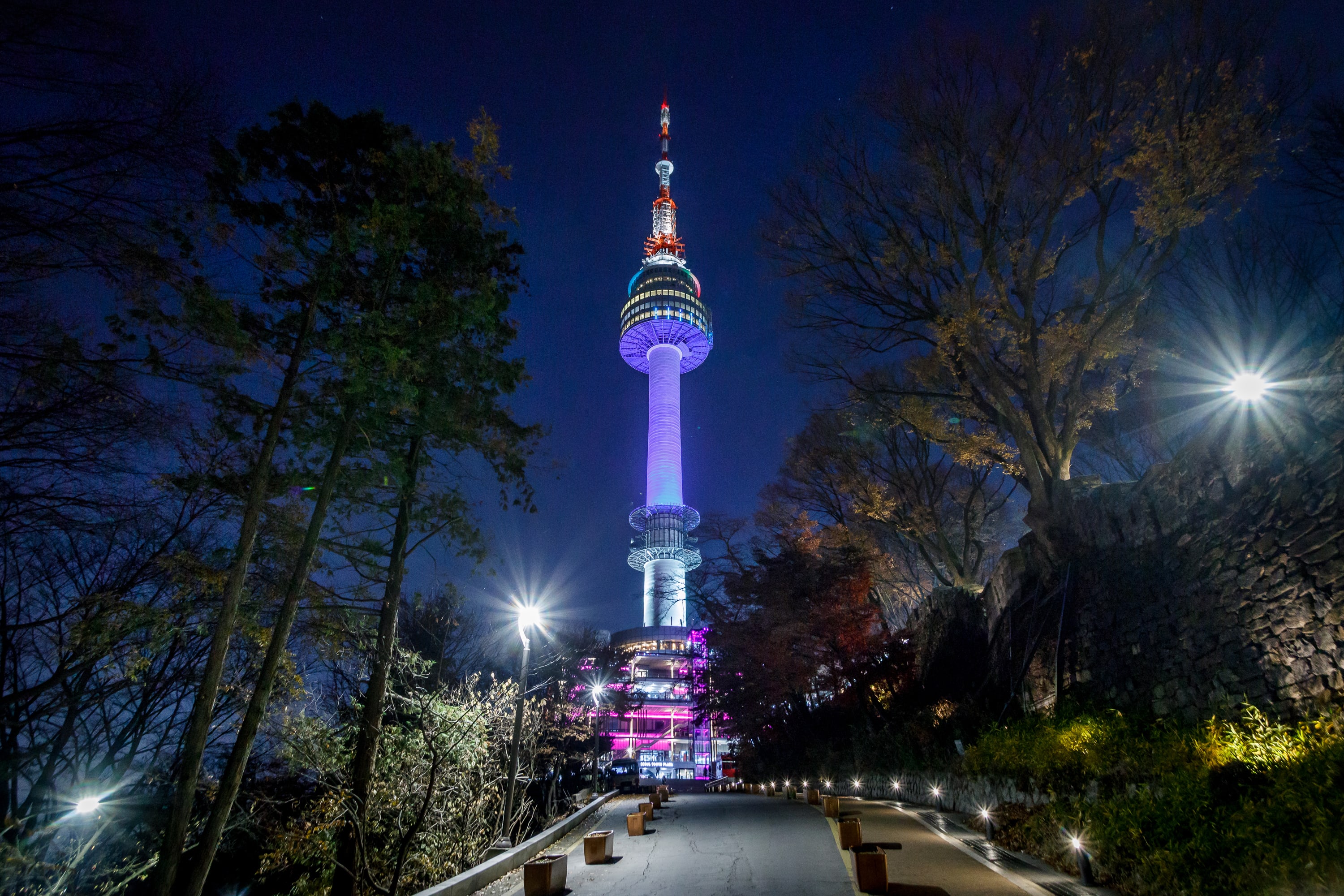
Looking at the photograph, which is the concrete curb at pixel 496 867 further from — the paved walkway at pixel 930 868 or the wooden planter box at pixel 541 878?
the paved walkway at pixel 930 868

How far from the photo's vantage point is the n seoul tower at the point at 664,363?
92438mm

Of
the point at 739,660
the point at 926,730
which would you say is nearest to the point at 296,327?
the point at 926,730

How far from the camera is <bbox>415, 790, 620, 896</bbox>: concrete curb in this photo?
8.22m

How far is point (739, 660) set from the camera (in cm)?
2622

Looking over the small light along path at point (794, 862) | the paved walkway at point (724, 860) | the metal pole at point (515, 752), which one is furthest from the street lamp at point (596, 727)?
the metal pole at point (515, 752)

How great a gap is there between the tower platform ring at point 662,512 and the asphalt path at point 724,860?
74.8 meters

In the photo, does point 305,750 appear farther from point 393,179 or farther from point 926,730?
point 926,730

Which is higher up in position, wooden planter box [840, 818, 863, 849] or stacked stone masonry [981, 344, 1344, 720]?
stacked stone masonry [981, 344, 1344, 720]

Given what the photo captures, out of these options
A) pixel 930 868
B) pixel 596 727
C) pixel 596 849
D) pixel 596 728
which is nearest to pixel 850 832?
pixel 930 868

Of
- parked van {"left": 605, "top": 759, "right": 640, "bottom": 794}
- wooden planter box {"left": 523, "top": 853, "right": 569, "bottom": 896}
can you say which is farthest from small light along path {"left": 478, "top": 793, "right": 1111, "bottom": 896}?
parked van {"left": 605, "top": 759, "right": 640, "bottom": 794}

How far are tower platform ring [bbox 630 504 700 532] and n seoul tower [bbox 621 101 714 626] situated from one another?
95 mm

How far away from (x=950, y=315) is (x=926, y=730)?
11.7 m

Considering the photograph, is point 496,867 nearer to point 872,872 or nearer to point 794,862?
point 794,862

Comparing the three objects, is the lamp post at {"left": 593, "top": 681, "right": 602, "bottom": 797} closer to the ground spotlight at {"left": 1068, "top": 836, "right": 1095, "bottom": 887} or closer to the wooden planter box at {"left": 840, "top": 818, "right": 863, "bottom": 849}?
the wooden planter box at {"left": 840, "top": 818, "right": 863, "bottom": 849}
